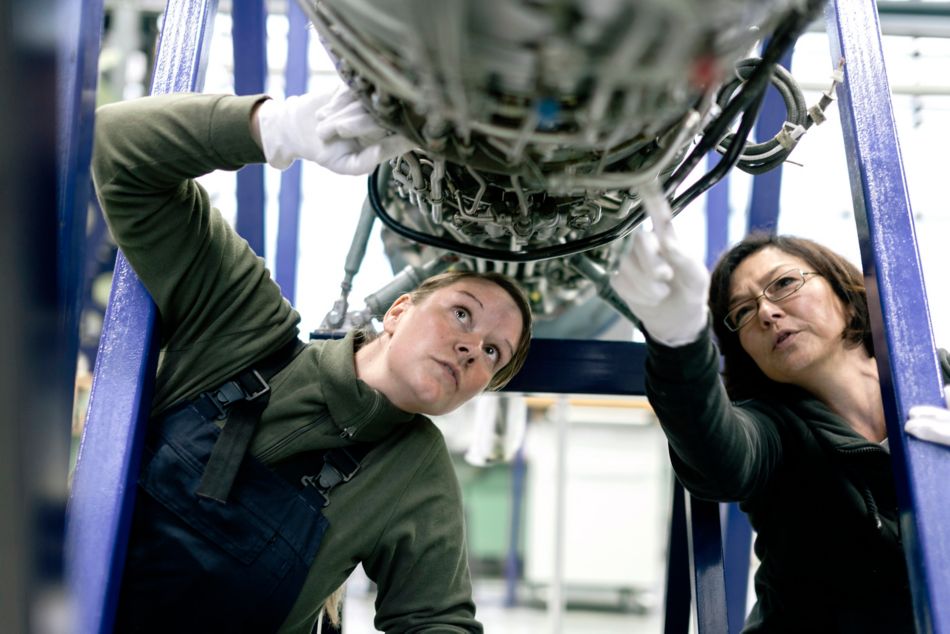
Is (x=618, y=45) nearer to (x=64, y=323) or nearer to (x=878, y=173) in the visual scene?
(x=64, y=323)

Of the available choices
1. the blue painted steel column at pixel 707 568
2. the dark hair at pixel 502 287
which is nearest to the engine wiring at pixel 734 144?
the dark hair at pixel 502 287

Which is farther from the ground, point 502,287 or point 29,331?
point 502,287

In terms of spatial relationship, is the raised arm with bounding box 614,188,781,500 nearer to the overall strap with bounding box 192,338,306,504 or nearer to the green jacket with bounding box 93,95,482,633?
the green jacket with bounding box 93,95,482,633

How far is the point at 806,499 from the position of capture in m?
1.47

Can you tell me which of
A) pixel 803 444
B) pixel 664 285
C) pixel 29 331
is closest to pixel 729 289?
pixel 803 444

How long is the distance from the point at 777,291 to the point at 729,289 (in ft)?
0.29

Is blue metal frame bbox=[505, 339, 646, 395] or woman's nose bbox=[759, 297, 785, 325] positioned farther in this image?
blue metal frame bbox=[505, 339, 646, 395]

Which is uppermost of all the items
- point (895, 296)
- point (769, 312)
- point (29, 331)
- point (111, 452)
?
point (769, 312)

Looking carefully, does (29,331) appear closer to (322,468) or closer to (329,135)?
(329,135)

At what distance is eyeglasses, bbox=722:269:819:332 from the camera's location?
1512 millimetres

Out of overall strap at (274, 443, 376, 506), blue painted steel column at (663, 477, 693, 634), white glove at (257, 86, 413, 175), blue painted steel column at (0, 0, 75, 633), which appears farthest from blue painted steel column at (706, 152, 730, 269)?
blue painted steel column at (0, 0, 75, 633)

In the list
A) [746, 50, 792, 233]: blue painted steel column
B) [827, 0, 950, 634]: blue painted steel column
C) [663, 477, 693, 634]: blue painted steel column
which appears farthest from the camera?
[746, 50, 792, 233]: blue painted steel column

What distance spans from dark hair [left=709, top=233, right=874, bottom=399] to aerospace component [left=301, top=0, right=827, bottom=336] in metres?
0.44

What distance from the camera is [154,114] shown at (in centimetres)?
116
